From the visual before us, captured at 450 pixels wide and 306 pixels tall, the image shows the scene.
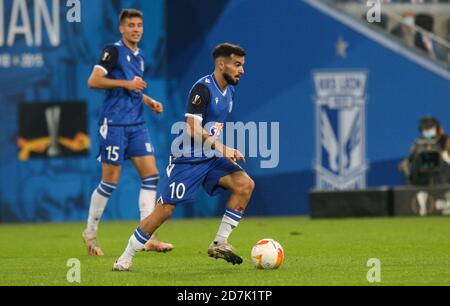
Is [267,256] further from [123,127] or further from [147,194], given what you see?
[123,127]

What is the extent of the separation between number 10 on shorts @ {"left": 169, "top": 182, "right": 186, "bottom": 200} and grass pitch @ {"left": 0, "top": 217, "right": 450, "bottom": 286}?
2.08 ft

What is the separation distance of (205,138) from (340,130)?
10587mm

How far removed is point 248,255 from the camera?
1084 cm

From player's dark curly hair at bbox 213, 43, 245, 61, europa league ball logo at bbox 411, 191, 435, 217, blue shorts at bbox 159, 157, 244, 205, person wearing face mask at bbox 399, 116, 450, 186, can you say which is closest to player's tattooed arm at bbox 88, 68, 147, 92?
player's dark curly hair at bbox 213, 43, 245, 61

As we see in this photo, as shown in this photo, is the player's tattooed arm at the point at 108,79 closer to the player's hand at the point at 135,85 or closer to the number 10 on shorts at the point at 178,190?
the player's hand at the point at 135,85

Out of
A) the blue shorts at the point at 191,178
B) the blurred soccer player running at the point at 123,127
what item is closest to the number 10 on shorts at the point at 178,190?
the blue shorts at the point at 191,178

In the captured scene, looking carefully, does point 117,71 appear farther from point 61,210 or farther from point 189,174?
point 61,210

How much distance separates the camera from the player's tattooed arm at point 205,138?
891 cm

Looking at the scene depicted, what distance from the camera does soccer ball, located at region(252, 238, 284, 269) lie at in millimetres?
9164

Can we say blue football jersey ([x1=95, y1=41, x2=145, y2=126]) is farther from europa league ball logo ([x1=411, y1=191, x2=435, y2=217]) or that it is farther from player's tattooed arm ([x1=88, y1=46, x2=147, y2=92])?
europa league ball logo ([x1=411, y1=191, x2=435, y2=217])

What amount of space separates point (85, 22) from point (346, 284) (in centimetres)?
1217

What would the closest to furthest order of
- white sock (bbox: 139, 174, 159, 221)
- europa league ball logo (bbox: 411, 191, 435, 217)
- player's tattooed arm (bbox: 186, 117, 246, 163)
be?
player's tattooed arm (bbox: 186, 117, 246, 163), white sock (bbox: 139, 174, 159, 221), europa league ball logo (bbox: 411, 191, 435, 217)

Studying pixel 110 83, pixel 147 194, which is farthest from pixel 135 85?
pixel 147 194

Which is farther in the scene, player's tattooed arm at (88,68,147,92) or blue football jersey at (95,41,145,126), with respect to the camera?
blue football jersey at (95,41,145,126)
